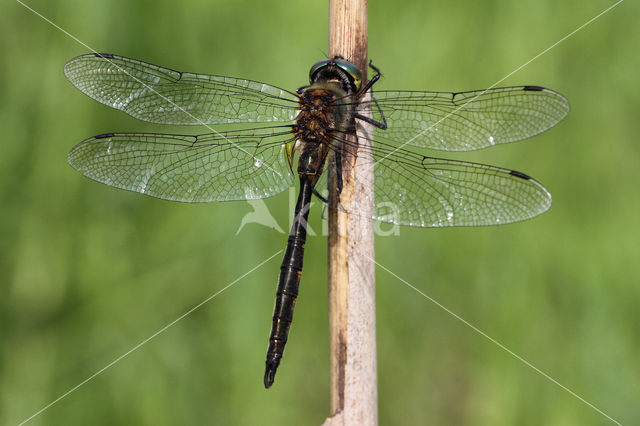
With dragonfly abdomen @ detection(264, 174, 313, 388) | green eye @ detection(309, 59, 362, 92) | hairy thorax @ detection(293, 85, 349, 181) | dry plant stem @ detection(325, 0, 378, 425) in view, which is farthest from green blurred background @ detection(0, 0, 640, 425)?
green eye @ detection(309, 59, 362, 92)

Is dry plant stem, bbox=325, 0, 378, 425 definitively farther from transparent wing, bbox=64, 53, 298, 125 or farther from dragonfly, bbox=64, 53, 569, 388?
transparent wing, bbox=64, 53, 298, 125

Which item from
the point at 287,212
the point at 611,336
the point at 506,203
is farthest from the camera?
the point at 287,212

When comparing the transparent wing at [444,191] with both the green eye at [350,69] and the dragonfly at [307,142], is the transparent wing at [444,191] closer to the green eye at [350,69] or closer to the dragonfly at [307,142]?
the dragonfly at [307,142]

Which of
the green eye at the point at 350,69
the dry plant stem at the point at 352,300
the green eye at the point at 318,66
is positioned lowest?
the dry plant stem at the point at 352,300

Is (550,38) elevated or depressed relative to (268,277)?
elevated

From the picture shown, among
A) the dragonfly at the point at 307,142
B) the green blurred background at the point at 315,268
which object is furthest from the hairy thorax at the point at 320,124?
the green blurred background at the point at 315,268

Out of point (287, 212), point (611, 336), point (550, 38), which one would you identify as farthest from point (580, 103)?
point (287, 212)

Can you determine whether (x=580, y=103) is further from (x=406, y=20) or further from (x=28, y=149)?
(x=28, y=149)

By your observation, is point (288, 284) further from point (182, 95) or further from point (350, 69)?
point (182, 95)
